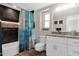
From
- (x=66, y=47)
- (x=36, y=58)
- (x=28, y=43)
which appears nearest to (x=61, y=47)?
(x=66, y=47)

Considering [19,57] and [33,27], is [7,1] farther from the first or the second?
[19,57]

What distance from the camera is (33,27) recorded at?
4.98 ft

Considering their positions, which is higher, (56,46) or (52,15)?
(52,15)

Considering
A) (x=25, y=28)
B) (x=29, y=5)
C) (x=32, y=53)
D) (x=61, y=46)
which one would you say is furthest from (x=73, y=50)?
(x=29, y=5)

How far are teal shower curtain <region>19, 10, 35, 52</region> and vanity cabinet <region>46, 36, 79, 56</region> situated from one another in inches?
11.8

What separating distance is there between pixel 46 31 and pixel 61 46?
0.95 feet

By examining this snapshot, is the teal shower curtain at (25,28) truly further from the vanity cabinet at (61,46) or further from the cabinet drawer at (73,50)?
the cabinet drawer at (73,50)

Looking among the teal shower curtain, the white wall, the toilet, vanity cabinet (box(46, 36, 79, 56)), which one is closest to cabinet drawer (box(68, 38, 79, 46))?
vanity cabinet (box(46, 36, 79, 56))

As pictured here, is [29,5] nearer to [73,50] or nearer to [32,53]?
[32,53]

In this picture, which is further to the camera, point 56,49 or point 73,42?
point 56,49

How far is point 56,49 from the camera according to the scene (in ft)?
4.83

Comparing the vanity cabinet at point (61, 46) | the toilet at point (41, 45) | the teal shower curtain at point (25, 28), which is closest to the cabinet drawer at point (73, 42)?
the vanity cabinet at point (61, 46)

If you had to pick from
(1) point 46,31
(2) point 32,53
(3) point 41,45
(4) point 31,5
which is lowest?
(2) point 32,53

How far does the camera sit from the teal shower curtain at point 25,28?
59.9 inches
